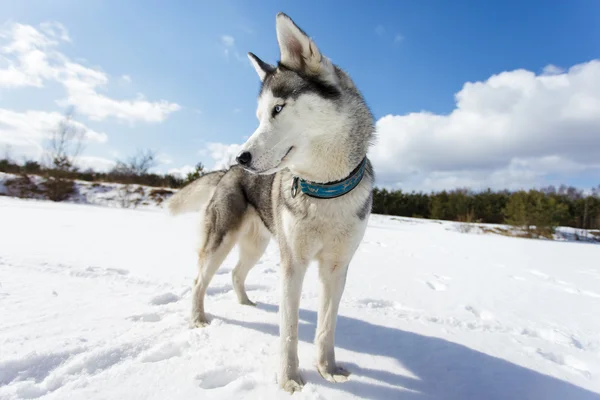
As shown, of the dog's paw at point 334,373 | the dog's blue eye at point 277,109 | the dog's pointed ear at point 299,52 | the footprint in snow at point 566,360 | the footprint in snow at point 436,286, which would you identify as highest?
the dog's pointed ear at point 299,52

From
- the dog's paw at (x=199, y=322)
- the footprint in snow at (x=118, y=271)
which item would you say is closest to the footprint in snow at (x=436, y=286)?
the dog's paw at (x=199, y=322)

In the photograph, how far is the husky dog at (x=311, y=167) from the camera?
1.94 meters

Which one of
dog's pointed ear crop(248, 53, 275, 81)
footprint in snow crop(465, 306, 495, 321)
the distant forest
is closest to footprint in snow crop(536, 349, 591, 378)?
footprint in snow crop(465, 306, 495, 321)

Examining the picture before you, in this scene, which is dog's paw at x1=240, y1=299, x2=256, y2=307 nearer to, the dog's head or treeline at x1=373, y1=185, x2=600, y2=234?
the dog's head

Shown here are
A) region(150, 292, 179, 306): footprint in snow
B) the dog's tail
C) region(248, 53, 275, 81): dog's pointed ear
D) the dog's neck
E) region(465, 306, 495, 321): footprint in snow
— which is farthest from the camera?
the dog's tail

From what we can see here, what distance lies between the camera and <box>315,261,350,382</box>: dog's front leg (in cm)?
222

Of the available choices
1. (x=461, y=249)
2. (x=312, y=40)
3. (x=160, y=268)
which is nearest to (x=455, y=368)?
(x=312, y=40)

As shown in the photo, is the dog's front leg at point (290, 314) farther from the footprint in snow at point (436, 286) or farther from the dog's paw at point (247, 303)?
the footprint in snow at point (436, 286)

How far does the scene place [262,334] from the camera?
269 cm

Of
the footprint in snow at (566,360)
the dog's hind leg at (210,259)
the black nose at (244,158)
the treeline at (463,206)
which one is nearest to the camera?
the black nose at (244,158)

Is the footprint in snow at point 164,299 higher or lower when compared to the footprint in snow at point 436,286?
lower

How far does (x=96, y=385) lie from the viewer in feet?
5.94

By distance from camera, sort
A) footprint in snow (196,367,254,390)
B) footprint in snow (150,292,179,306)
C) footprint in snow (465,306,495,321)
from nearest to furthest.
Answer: footprint in snow (196,367,254,390)
footprint in snow (150,292,179,306)
footprint in snow (465,306,495,321)

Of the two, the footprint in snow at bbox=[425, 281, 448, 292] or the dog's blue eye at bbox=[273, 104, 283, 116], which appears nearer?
the dog's blue eye at bbox=[273, 104, 283, 116]
